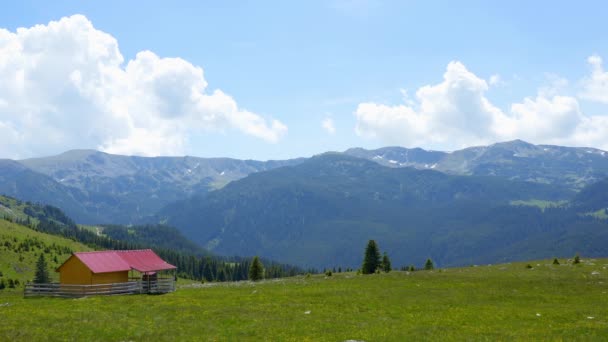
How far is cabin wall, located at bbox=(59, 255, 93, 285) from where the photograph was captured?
62.2 metres

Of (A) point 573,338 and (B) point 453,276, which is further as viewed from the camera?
(B) point 453,276

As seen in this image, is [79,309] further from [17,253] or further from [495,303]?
[17,253]

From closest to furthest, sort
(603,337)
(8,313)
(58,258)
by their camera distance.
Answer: (603,337)
(8,313)
(58,258)

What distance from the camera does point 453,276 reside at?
6438 centimetres

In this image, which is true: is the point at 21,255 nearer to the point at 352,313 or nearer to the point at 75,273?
the point at 75,273

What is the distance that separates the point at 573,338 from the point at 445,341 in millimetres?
7702

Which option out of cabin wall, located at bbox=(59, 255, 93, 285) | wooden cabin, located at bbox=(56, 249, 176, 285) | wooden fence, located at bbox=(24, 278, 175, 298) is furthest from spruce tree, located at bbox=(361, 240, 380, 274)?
cabin wall, located at bbox=(59, 255, 93, 285)

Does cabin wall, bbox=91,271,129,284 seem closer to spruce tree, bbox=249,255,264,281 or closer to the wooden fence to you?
the wooden fence

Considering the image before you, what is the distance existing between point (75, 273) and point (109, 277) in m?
4.18

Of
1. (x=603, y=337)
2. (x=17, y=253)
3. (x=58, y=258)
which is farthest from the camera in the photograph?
(x=58, y=258)

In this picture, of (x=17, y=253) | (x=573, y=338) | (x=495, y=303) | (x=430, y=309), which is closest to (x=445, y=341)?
(x=573, y=338)

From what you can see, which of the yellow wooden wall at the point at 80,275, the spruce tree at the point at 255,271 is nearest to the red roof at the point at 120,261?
the yellow wooden wall at the point at 80,275

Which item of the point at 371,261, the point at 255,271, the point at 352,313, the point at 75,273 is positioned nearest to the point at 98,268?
the point at 75,273

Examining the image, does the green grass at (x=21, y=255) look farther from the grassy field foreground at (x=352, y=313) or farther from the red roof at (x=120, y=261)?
the grassy field foreground at (x=352, y=313)
